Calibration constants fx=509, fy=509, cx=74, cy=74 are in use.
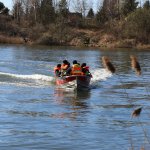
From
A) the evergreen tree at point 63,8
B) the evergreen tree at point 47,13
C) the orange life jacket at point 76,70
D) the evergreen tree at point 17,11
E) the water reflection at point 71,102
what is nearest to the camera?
the water reflection at point 71,102

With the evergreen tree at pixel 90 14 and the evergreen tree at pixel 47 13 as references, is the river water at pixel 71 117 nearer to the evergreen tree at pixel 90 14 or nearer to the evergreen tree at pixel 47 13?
the evergreen tree at pixel 47 13

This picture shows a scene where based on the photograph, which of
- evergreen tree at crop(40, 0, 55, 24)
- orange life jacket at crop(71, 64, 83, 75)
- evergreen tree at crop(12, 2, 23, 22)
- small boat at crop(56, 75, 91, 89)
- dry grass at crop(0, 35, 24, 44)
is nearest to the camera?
small boat at crop(56, 75, 91, 89)

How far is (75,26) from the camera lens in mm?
92375

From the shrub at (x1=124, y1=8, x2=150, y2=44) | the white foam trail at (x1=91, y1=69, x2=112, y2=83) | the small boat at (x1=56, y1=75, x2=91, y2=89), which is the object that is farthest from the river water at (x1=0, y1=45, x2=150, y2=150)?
the shrub at (x1=124, y1=8, x2=150, y2=44)

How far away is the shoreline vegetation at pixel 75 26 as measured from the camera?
79812 millimetres

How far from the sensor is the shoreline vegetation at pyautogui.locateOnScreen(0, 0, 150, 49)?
262 ft

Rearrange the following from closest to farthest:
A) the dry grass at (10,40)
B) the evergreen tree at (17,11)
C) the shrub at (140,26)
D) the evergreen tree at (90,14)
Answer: the dry grass at (10,40), the shrub at (140,26), the evergreen tree at (17,11), the evergreen tree at (90,14)

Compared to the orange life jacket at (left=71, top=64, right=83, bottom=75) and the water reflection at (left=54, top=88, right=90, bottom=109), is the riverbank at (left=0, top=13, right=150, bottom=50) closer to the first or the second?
the orange life jacket at (left=71, top=64, right=83, bottom=75)

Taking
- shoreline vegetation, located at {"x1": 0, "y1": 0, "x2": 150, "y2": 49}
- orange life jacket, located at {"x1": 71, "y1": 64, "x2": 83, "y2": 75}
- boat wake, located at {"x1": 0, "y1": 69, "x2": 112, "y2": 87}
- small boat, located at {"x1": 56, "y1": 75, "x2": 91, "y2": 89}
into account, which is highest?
shoreline vegetation, located at {"x1": 0, "y1": 0, "x2": 150, "y2": 49}

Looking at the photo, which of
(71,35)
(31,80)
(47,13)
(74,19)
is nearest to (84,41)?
(71,35)

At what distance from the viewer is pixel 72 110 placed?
56.9 ft

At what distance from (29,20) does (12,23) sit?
5.99 meters

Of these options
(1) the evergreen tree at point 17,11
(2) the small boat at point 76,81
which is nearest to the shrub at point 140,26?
(1) the evergreen tree at point 17,11

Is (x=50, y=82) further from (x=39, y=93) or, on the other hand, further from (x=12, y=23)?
(x=12, y=23)
